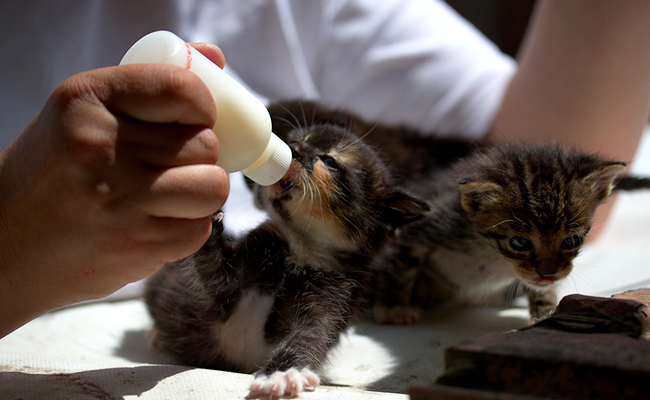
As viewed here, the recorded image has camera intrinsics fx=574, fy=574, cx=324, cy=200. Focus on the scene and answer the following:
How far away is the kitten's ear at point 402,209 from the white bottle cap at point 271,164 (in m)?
0.44

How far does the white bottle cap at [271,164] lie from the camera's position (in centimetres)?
102

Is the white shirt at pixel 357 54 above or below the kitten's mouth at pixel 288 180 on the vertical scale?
above

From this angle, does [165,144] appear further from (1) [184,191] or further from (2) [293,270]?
(2) [293,270]

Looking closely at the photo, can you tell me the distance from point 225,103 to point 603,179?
40.9 inches

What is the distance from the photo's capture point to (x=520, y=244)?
4.73 ft

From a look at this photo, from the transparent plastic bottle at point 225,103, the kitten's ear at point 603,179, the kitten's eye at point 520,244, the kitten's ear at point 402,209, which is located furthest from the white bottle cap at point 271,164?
the kitten's ear at point 603,179

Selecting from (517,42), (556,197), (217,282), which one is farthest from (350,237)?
(517,42)

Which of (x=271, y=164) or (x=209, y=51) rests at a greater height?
(x=209, y=51)

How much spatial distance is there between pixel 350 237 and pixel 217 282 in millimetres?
340

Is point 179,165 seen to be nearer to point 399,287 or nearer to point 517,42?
point 399,287

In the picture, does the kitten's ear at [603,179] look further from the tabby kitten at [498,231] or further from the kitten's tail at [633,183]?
the kitten's tail at [633,183]

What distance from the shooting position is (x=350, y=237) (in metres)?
1.38

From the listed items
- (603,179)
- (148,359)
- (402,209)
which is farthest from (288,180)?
(603,179)

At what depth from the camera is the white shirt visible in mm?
1978
